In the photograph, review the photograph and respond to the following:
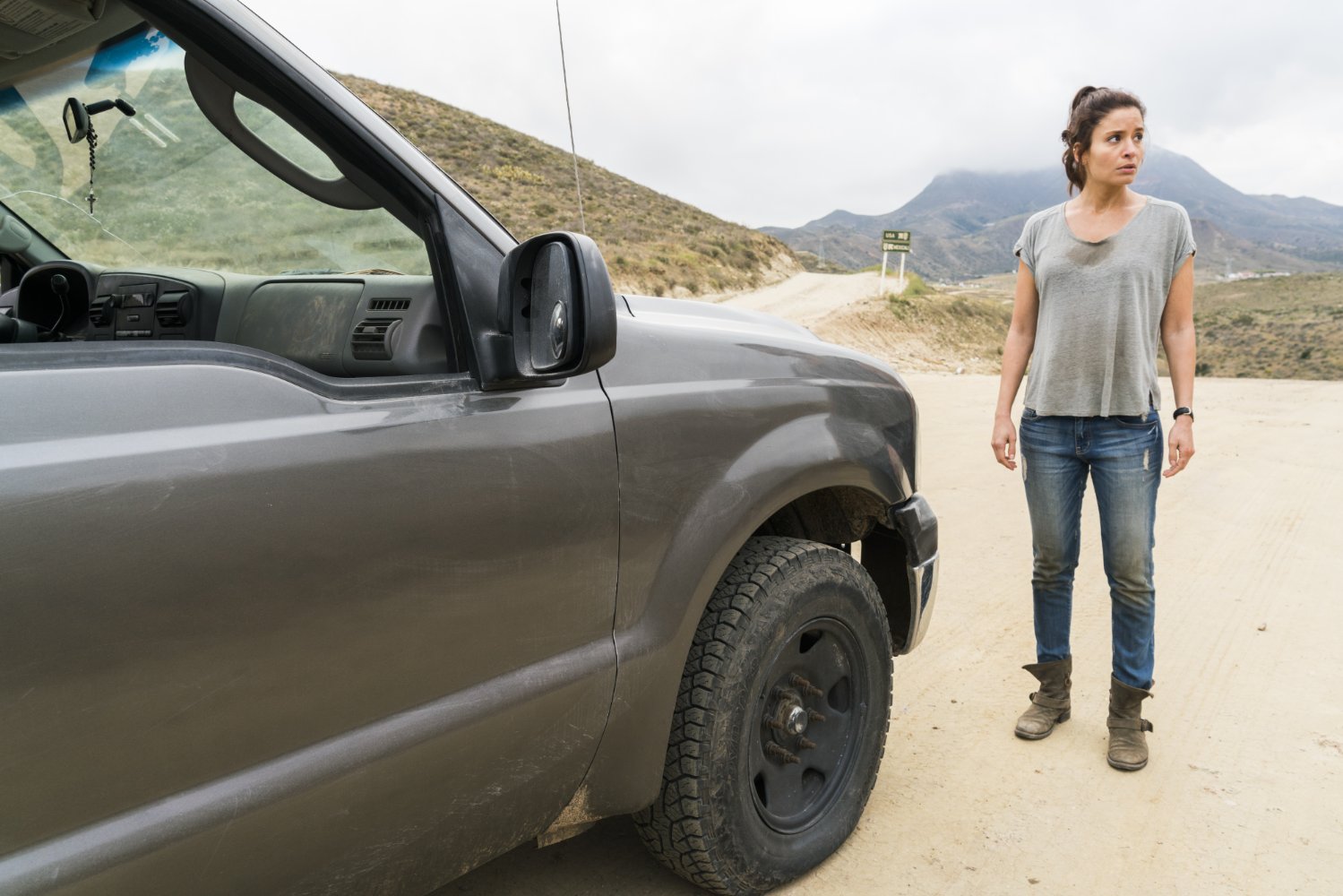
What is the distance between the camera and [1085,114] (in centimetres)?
317

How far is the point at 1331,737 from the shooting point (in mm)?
3363

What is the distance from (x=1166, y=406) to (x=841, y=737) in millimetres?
11734

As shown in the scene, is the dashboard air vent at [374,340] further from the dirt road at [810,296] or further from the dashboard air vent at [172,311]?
the dirt road at [810,296]

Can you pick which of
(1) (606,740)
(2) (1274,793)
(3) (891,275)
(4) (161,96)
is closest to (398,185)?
(4) (161,96)

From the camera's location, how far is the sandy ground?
2.60 metres

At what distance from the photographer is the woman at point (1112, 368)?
3.12m

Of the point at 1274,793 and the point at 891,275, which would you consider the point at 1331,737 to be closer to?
the point at 1274,793

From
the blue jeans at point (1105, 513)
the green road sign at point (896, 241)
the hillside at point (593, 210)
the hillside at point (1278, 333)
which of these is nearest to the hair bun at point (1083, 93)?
the blue jeans at point (1105, 513)

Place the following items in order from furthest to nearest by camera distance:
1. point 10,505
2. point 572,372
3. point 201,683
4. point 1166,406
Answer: point 1166,406 → point 572,372 → point 201,683 → point 10,505

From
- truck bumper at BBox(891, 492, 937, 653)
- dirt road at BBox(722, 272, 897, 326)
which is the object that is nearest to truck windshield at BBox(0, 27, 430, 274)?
truck bumper at BBox(891, 492, 937, 653)

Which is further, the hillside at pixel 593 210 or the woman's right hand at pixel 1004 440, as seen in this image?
the hillside at pixel 593 210

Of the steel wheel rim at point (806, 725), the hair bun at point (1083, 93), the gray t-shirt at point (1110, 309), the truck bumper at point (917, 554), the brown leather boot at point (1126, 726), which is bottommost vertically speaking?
the brown leather boot at point (1126, 726)

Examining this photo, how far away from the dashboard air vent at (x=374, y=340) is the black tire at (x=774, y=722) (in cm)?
95

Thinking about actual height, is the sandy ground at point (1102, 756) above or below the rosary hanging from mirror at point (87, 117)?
below
